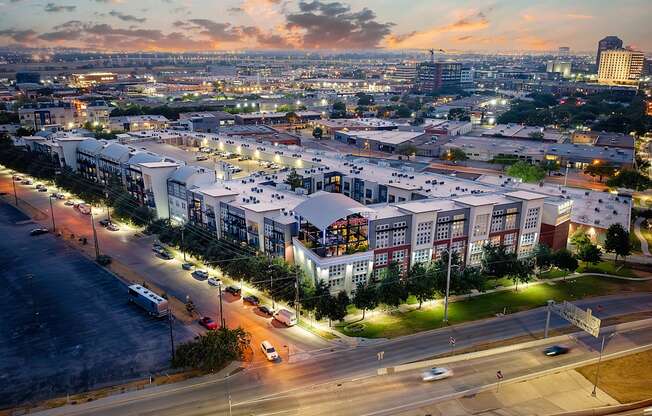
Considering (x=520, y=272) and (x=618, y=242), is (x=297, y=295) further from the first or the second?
(x=618, y=242)

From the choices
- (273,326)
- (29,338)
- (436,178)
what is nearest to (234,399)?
(273,326)

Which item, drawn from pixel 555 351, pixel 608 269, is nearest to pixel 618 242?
pixel 608 269

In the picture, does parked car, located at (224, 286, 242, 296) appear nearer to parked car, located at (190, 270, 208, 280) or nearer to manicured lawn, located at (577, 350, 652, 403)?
parked car, located at (190, 270, 208, 280)

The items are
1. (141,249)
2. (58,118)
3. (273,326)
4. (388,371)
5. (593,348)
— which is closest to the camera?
(388,371)

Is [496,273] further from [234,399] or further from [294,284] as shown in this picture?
[234,399]

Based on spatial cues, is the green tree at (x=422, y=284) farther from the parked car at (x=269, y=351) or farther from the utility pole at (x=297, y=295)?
the parked car at (x=269, y=351)
